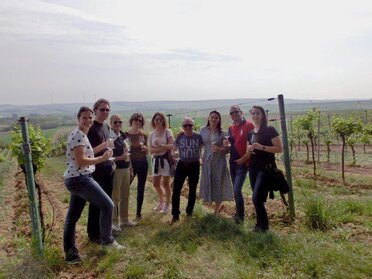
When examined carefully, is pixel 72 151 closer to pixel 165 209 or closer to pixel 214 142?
pixel 214 142

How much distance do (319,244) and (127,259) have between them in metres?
2.40

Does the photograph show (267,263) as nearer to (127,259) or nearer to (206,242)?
(206,242)

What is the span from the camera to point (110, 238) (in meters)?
4.62

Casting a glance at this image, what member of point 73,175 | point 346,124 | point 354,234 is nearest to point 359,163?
point 346,124

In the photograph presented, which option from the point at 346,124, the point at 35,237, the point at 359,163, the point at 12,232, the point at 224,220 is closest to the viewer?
the point at 35,237

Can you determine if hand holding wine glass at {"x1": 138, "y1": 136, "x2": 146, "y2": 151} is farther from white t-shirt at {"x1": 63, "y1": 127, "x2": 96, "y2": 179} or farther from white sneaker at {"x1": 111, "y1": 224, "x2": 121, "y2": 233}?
white t-shirt at {"x1": 63, "y1": 127, "x2": 96, "y2": 179}

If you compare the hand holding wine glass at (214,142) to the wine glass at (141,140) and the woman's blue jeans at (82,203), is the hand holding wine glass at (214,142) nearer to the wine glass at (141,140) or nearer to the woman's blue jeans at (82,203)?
the wine glass at (141,140)

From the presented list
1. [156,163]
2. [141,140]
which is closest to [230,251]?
[156,163]

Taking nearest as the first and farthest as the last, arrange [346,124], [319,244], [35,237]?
[319,244], [35,237], [346,124]

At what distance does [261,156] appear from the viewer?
4.90 metres

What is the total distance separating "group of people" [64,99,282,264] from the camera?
418 cm

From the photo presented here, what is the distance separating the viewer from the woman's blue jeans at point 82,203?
4.11 metres

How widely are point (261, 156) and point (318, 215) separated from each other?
1246 millimetres

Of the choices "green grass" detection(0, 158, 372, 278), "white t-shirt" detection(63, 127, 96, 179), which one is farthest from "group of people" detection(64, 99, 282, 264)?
"green grass" detection(0, 158, 372, 278)
